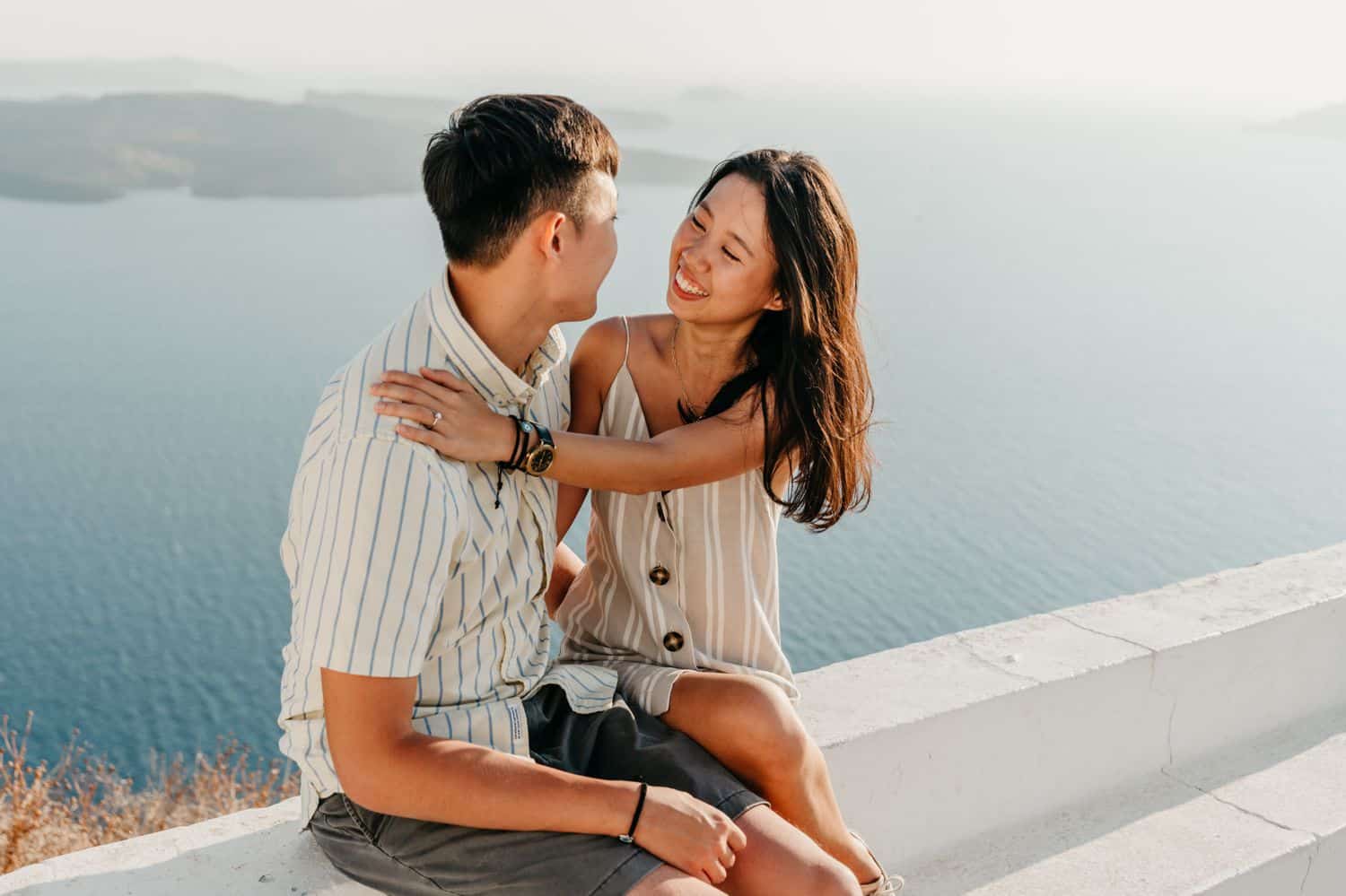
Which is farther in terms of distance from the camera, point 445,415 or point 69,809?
point 69,809

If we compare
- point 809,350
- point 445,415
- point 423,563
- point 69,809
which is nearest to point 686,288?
point 809,350

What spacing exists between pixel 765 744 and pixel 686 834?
0.28m

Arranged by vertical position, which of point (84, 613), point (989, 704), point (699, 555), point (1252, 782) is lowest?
point (84, 613)

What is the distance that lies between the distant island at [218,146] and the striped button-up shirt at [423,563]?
27444 mm

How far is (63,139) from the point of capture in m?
30.7

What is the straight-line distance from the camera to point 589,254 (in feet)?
5.78

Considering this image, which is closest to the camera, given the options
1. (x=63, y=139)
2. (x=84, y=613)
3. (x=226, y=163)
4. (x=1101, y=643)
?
(x=1101, y=643)

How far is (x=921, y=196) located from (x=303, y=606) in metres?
45.7

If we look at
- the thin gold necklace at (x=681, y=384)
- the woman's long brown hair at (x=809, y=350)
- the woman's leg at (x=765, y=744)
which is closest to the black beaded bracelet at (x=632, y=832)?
the woman's leg at (x=765, y=744)

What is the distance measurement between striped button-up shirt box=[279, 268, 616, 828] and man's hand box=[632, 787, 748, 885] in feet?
0.71

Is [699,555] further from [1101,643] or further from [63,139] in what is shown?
[63,139]

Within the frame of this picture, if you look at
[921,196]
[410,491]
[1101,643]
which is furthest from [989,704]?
[921,196]

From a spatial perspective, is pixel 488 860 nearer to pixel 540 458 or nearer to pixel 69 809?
pixel 540 458

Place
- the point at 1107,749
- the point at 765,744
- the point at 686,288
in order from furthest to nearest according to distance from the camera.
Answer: the point at 1107,749 < the point at 686,288 < the point at 765,744
